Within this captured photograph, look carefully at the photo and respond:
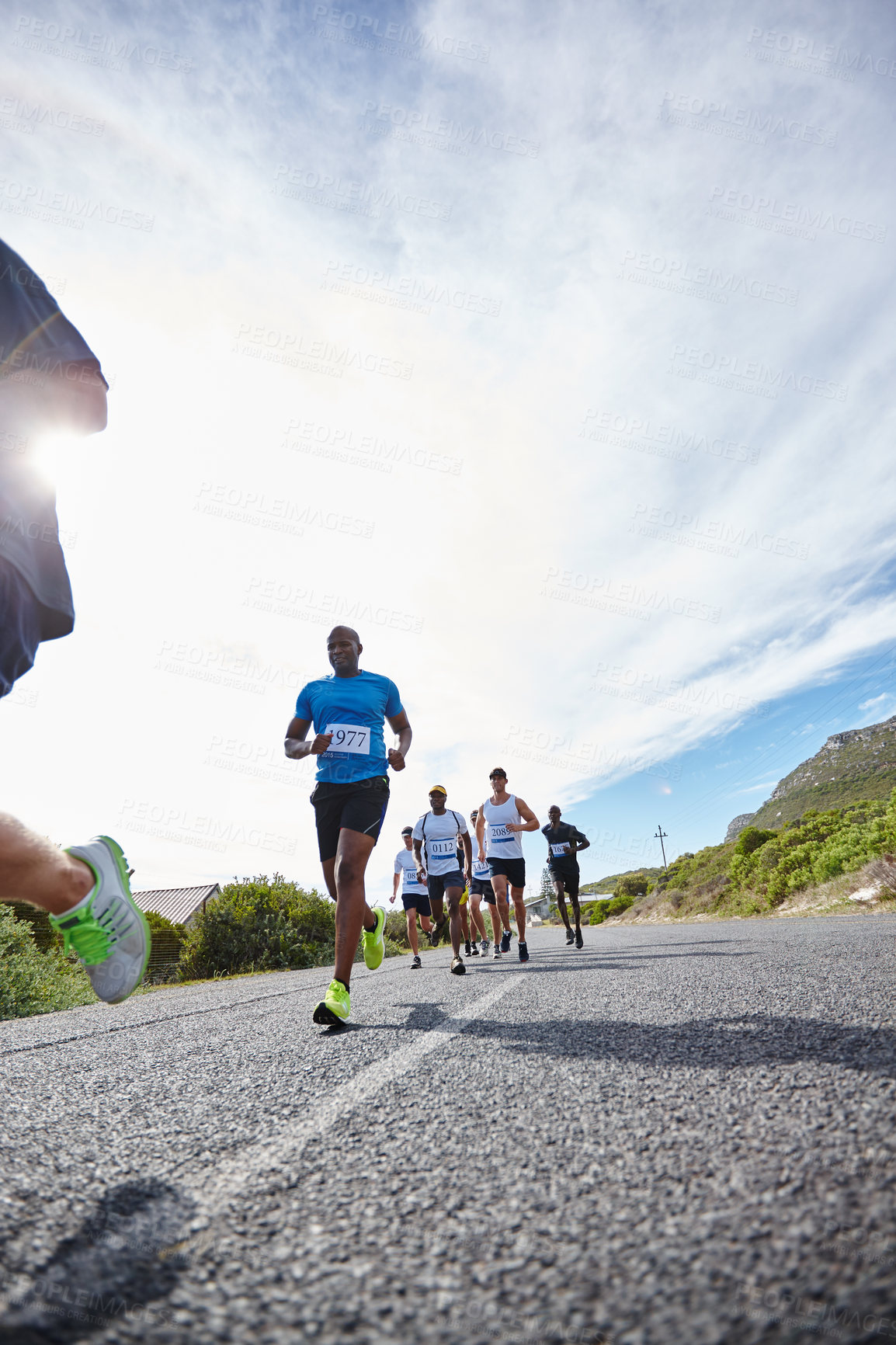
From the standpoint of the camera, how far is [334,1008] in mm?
3111

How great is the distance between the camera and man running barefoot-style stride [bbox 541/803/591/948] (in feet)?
31.1

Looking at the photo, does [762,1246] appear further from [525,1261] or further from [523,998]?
[523,998]

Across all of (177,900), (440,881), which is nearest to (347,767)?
(440,881)

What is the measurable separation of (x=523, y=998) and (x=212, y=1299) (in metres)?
3.04

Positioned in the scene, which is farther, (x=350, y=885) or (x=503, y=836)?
(x=503, y=836)

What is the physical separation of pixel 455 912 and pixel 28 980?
417cm

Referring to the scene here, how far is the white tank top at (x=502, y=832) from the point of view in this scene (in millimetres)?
8359

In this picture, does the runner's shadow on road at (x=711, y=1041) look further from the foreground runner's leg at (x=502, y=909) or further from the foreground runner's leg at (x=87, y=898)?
the foreground runner's leg at (x=502, y=909)

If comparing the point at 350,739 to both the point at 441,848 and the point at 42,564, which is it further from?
the point at 441,848

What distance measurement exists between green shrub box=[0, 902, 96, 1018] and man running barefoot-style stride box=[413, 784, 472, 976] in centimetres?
362

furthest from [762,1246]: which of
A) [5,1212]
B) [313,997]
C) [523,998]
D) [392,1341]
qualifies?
[313,997]

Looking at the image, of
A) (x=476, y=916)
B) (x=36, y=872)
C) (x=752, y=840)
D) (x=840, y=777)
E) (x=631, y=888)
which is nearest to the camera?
(x=36, y=872)

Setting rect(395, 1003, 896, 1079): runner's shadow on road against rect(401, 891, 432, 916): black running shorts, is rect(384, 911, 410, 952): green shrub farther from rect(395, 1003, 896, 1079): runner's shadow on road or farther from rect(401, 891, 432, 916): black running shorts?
rect(395, 1003, 896, 1079): runner's shadow on road

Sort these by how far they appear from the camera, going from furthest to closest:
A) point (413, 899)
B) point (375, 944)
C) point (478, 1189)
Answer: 1. point (413, 899)
2. point (375, 944)
3. point (478, 1189)
